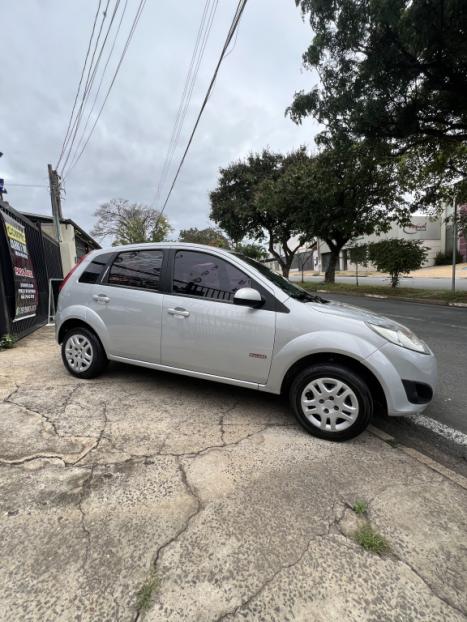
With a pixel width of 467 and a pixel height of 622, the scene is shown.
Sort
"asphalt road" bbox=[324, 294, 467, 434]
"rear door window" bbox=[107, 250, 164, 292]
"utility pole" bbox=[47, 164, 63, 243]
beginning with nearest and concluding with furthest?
"asphalt road" bbox=[324, 294, 467, 434] < "rear door window" bbox=[107, 250, 164, 292] < "utility pole" bbox=[47, 164, 63, 243]

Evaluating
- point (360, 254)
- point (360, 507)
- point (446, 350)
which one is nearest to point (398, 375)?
point (360, 507)

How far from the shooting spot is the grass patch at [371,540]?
5.29ft

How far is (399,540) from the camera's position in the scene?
1.68m

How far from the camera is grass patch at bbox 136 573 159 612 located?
4.33 feet

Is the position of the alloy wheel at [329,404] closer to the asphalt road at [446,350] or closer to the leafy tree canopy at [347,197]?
the asphalt road at [446,350]

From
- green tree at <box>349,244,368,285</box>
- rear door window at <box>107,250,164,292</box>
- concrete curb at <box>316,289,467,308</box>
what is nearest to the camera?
rear door window at <box>107,250,164,292</box>

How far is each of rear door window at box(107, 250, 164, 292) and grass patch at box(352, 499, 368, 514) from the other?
2.48 metres

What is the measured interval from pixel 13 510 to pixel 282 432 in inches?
74.8

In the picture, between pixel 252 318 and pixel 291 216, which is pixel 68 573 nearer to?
pixel 252 318

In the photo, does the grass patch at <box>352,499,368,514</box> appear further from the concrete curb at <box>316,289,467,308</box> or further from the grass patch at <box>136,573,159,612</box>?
the concrete curb at <box>316,289,467,308</box>

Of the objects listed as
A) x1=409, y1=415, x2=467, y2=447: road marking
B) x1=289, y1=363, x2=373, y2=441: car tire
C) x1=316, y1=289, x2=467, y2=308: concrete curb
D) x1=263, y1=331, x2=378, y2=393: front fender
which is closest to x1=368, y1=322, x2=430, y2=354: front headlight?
x1=263, y1=331, x2=378, y2=393: front fender

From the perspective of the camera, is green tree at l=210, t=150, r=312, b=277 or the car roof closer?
the car roof

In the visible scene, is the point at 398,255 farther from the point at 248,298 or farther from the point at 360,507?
the point at 360,507

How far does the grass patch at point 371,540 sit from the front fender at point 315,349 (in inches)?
45.7
